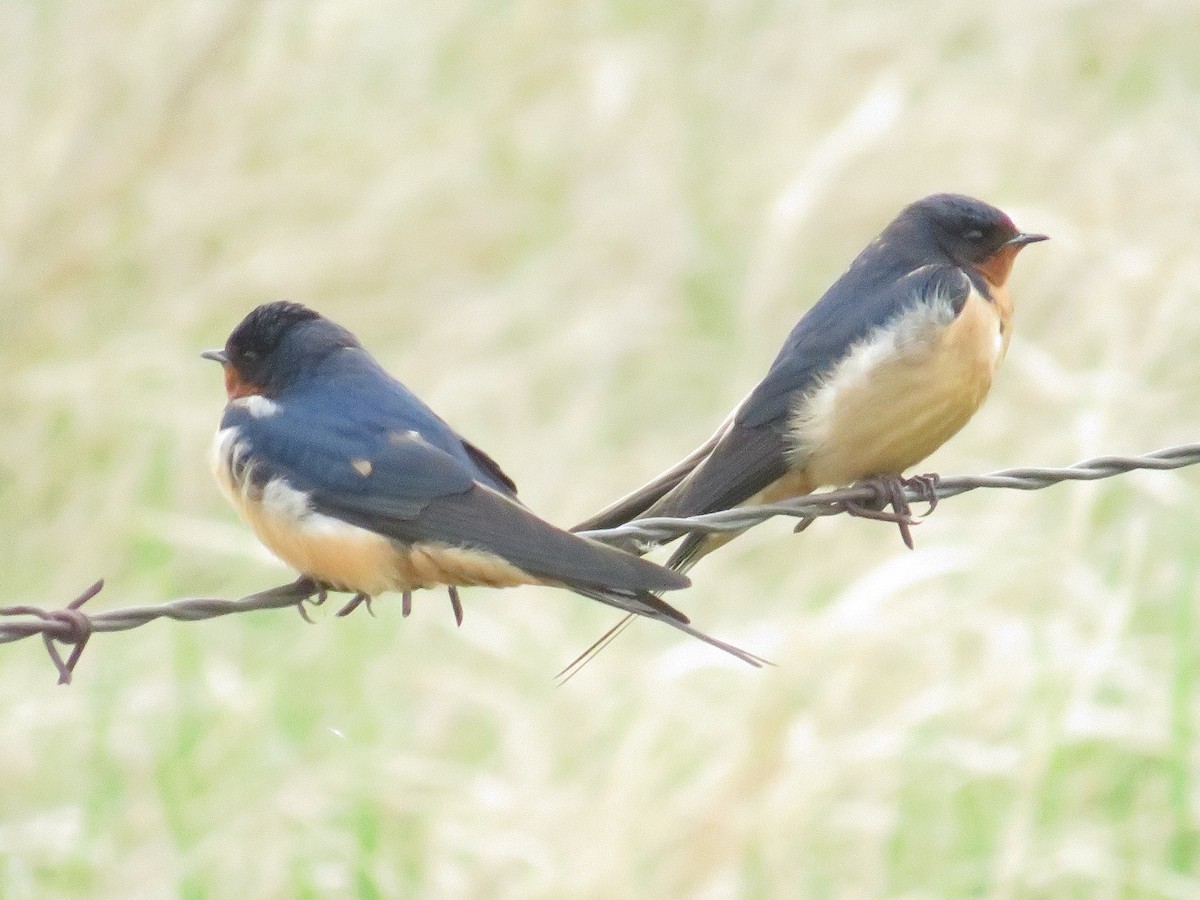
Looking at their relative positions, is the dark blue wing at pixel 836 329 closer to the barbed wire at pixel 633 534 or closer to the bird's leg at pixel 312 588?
the barbed wire at pixel 633 534

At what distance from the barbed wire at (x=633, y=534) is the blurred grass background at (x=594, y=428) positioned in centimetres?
108

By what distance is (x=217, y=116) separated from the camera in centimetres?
652

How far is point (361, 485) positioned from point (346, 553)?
0.38 feet

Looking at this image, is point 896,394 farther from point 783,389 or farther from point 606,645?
point 606,645

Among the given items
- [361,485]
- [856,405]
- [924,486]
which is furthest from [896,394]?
[361,485]

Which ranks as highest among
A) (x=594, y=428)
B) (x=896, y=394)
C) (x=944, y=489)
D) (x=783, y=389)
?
(x=594, y=428)

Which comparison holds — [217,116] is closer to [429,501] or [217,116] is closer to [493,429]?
[493,429]

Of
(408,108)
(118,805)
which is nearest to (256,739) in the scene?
(118,805)

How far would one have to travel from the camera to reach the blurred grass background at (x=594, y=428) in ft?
14.2

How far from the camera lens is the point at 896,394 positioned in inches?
141

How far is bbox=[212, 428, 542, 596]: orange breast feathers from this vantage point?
3061 millimetres

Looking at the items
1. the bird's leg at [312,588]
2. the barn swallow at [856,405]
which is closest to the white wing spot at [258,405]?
the bird's leg at [312,588]

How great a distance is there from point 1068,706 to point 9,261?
3.77 m

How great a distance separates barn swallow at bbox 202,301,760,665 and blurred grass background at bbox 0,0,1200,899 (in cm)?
134
